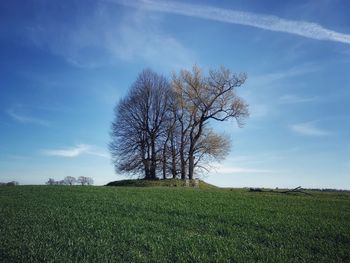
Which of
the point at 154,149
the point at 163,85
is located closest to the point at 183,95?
the point at 163,85

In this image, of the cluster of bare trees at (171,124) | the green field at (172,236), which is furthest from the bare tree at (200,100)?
the green field at (172,236)

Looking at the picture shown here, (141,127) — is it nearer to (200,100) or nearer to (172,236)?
(200,100)

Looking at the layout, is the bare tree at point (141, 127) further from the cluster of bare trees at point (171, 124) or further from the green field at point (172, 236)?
the green field at point (172, 236)

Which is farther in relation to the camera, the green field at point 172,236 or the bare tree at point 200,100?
the bare tree at point 200,100

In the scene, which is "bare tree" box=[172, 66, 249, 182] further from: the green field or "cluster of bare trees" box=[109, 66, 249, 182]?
the green field

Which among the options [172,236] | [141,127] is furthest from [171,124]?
[172,236]

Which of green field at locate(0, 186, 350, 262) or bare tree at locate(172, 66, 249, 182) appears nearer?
green field at locate(0, 186, 350, 262)

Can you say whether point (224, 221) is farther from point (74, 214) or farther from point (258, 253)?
point (74, 214)

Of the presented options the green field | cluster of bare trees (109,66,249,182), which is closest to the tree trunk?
cluster of bare trees (109,66,249,182)

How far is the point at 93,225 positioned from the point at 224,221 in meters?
5.14

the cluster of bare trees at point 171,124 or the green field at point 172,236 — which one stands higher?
the cluster of bare trees at point 171,124

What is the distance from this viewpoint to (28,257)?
8578mm

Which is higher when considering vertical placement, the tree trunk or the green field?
the tree trunk

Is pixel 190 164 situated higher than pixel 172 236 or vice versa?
pixel 190 164
